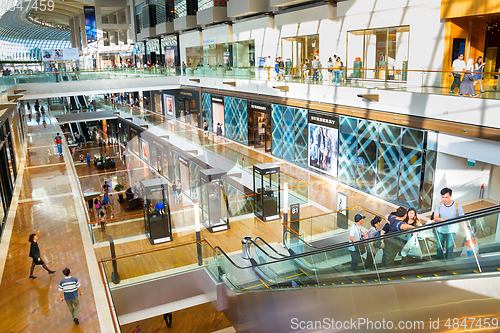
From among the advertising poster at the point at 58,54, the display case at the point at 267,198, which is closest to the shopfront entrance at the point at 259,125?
the display case at the point at 267,198

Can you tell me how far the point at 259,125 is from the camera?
70.8 ft

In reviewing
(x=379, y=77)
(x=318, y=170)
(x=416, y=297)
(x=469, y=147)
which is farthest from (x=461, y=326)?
(x=318, y=170)

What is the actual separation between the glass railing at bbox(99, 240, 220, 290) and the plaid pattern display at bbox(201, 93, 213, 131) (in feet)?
58.1

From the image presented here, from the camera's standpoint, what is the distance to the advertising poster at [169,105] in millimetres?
35094

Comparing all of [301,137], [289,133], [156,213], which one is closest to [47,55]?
[289,133]

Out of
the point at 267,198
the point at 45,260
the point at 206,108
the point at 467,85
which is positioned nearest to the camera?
the point at 45,260

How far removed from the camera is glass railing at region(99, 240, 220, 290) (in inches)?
386

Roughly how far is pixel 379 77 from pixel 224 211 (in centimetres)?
692

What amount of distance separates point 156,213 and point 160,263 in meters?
2.28

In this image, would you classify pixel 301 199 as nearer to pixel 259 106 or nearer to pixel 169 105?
pixel 259 106

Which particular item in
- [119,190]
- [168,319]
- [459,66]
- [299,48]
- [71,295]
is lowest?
[168,319]

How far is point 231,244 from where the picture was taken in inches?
463

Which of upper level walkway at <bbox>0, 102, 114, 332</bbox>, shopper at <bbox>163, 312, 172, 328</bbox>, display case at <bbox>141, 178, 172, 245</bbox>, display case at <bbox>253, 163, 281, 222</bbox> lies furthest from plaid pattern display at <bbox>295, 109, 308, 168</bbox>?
upper level walkway at <bbox>0, 102, 114, 332</bbox>

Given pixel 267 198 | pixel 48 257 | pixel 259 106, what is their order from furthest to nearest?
pixel 259 106 < pixel 267 198 < pixel 48 257
